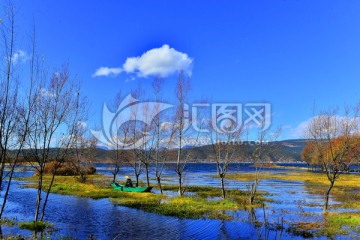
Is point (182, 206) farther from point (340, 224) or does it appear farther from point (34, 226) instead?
point (34, 226)

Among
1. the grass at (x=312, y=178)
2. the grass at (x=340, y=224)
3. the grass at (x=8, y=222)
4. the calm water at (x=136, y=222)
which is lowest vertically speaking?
the grass at (x=312, y=178)

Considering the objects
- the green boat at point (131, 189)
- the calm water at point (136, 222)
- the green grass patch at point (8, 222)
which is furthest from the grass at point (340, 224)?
the green boat at point (131, 189)

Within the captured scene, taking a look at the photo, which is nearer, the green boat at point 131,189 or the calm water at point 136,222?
the calm water at point 136,222

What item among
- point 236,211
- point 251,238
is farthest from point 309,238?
point 236,211

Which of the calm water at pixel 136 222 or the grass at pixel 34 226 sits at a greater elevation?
the grass at pixel 34 226

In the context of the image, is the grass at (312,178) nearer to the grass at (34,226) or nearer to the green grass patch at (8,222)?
the green grass patch at (8,222)

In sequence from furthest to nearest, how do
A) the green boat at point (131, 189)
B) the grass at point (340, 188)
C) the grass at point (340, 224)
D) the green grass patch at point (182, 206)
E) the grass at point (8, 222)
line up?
the green boat at point (131, 189) < the grass at point (340, 188) < the green grass patch at point (182, 206) < the grass at point (8, 222) < the grass at point (340, 224)

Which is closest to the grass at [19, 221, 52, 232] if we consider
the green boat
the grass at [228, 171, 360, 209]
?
the green boat

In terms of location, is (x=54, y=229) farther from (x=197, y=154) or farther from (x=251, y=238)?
(x=197, y=154)

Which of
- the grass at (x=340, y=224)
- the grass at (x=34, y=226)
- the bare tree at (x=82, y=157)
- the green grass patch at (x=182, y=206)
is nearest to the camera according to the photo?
the grass at (x=34, y=226)

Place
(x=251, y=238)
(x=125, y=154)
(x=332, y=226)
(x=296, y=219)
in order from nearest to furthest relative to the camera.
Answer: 1. (x=251, y=238)
2. (x=332, y=226)
3. (x=296, y=219)
4. (x=125, y=154)

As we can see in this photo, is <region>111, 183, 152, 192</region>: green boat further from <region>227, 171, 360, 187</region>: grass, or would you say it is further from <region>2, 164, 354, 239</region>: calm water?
<region>227, 171, 360, 187</region>: grass

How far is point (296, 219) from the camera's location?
2442cm

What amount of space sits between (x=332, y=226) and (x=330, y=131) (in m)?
9.24
